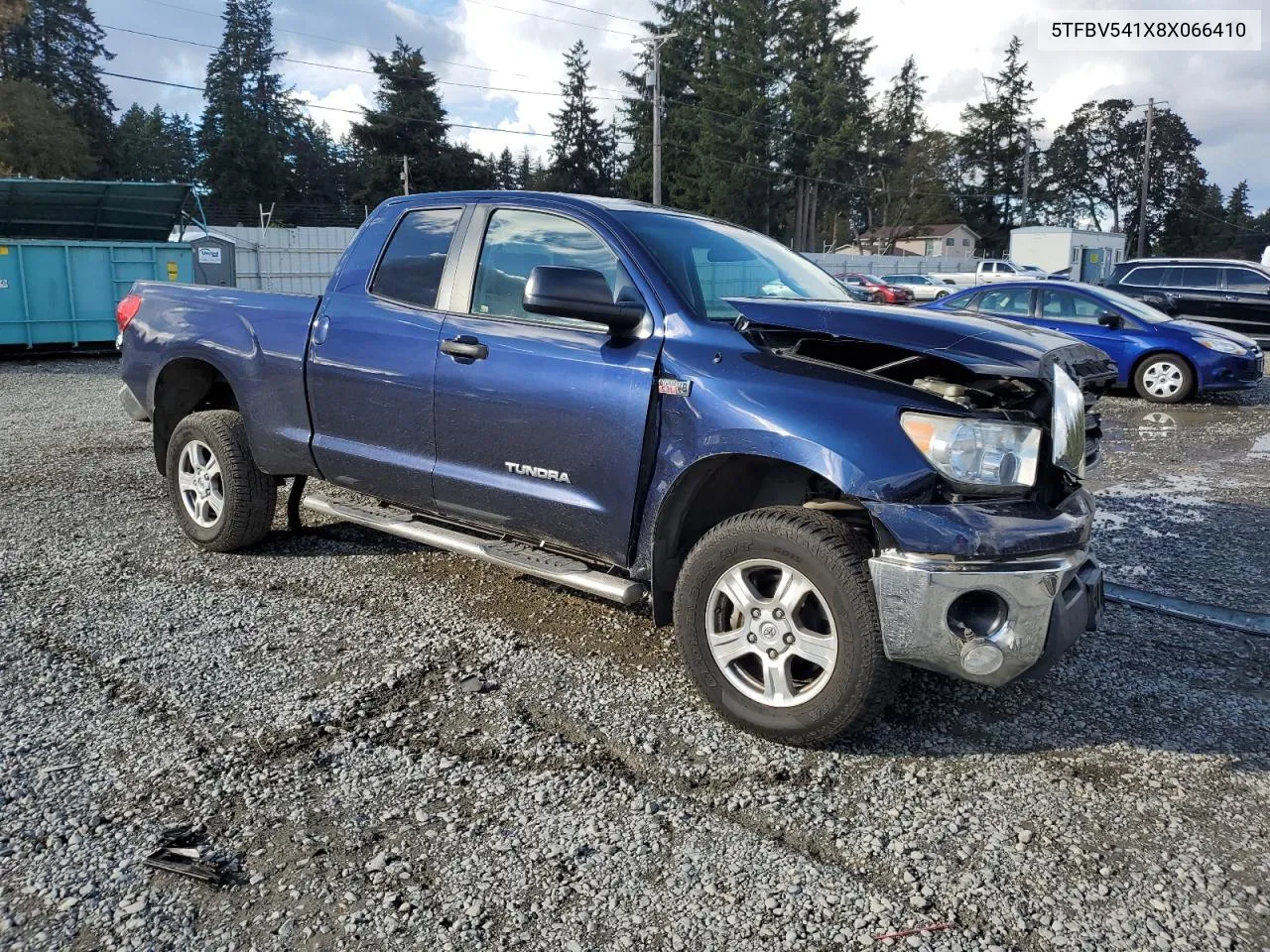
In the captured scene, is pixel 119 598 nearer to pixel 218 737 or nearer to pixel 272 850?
pixel 218 737

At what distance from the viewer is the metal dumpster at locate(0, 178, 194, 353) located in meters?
14.3

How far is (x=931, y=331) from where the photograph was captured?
3289 millimetres

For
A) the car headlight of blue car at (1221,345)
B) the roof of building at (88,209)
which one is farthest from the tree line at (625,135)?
the car headlight of blue car at (1221,345)

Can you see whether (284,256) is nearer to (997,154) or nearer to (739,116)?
(739,116)

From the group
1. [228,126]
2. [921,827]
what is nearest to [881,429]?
[921,827]

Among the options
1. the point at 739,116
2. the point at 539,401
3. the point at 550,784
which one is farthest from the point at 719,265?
the point at 739,116

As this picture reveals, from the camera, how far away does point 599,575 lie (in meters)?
3.90

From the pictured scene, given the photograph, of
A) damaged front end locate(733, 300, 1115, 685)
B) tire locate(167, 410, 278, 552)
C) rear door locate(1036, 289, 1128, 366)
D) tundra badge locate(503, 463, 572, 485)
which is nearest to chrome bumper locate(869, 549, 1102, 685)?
damaged front end locate(733, 300, 1115, 685)

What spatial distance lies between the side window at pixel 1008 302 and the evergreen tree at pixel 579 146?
60.4 meters

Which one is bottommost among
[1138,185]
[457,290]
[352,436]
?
[352,436]

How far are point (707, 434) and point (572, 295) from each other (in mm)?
708

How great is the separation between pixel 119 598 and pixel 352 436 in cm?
139

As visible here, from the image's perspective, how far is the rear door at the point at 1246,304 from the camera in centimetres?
1461

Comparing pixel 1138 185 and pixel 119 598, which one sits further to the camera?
pixel 1138 185
